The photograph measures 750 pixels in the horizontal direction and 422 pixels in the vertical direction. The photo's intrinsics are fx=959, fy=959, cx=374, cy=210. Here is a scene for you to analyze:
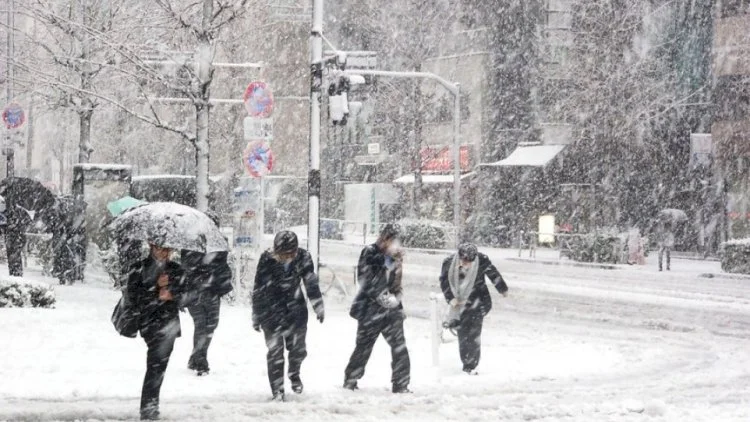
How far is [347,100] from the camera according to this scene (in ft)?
56.7

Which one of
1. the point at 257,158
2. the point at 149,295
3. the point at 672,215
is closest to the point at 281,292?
the point at 149,295

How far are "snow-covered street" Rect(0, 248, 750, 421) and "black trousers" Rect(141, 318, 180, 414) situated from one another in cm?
42

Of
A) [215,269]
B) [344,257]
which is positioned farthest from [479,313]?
[344,257]

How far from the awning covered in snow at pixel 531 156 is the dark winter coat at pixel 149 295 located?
34.0 m

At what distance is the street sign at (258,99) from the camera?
16188 millimetres

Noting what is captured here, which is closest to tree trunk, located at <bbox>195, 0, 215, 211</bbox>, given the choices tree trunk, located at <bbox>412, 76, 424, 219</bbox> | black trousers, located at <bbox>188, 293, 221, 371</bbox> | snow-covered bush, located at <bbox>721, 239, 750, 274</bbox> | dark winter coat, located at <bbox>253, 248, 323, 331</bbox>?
black trousers, located at <bbox>188, 293, 221, 371</bbox>

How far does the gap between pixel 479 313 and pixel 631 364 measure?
238 cm

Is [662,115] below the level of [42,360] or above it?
above

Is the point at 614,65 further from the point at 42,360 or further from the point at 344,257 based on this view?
the point at 42,360

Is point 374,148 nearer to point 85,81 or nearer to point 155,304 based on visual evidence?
point 85,81

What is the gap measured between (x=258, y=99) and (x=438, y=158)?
30.5 meters

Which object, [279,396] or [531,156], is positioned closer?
[279,396]

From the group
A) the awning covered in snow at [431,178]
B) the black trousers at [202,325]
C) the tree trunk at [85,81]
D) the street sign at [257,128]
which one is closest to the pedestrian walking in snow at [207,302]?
the black trousers at [202,325]

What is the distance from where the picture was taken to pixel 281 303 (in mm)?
9242
